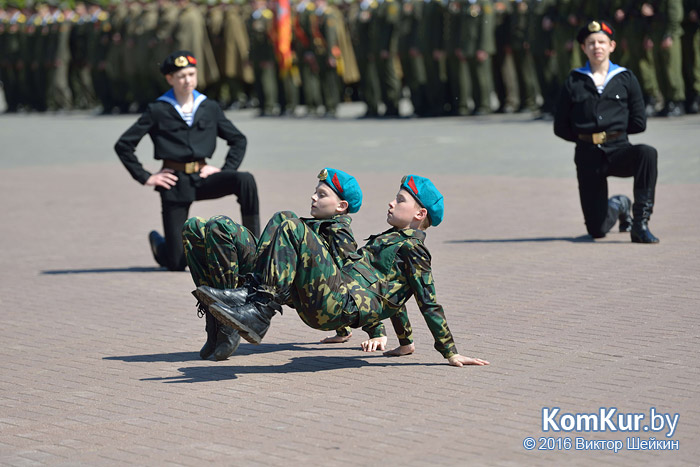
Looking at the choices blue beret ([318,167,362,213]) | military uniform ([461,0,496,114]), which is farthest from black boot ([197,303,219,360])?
military uniform ([461,0,496,114])

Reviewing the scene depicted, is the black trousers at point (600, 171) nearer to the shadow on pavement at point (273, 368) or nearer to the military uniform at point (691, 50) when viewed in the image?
the shadow on pavement at point (273, 368)

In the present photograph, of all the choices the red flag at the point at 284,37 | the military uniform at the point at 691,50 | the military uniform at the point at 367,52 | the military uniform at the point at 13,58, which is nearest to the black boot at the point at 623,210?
the military uniform at the point at 691,50

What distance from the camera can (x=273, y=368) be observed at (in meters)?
6.05

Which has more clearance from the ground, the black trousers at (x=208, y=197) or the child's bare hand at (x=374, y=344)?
the black trousers at (x=208, y=197)

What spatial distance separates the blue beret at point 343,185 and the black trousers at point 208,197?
2.70 metres

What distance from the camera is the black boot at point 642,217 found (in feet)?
31.1

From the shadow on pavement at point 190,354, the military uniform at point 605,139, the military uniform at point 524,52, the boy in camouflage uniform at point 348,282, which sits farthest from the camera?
the military uniform at point 524,52

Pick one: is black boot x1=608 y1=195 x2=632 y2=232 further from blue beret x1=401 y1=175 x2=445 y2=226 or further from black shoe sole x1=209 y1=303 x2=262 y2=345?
black shoe sole x1=209 y1=303 x2=262 y2=345

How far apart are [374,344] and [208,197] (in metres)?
3.00

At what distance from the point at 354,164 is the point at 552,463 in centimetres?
1162

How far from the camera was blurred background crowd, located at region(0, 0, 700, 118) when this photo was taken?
19094mm

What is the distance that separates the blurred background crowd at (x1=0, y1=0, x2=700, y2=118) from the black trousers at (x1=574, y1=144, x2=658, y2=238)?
903cm
